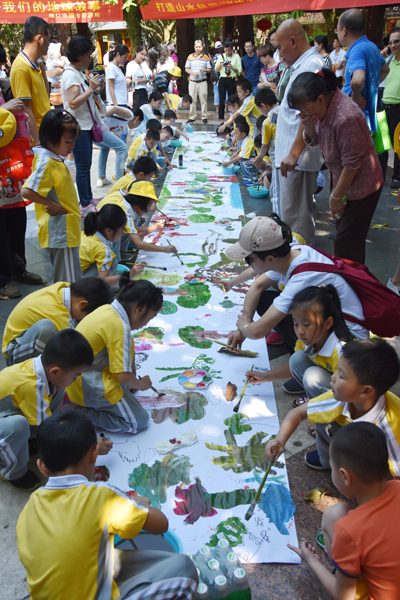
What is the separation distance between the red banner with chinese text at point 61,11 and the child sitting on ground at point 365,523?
11064 mm

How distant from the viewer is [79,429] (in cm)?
136

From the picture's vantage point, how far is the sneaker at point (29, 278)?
11.3ft

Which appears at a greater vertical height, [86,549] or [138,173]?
[138,173]

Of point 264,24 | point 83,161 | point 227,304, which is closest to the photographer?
point 227,304

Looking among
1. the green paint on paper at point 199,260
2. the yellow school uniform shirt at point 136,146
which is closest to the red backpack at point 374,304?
the green paint on paper at point 199,260

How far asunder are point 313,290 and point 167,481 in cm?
97

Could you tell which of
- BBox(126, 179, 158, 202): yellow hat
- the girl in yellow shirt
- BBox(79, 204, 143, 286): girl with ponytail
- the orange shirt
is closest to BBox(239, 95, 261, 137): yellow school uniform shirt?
BBox(126, 179, 158, 202): yellow hat

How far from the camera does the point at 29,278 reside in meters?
3.44

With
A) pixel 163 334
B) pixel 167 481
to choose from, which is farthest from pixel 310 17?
pixel 167 481

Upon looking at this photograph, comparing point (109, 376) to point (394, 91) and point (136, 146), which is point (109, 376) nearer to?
point (136, 146)

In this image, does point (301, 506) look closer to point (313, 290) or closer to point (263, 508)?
point (263, 508)

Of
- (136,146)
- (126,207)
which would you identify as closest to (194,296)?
(126,207)

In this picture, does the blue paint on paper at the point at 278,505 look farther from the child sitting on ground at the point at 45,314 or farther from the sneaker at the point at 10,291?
the sneaker at the point at 10,291

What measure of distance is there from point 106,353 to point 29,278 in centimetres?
161
